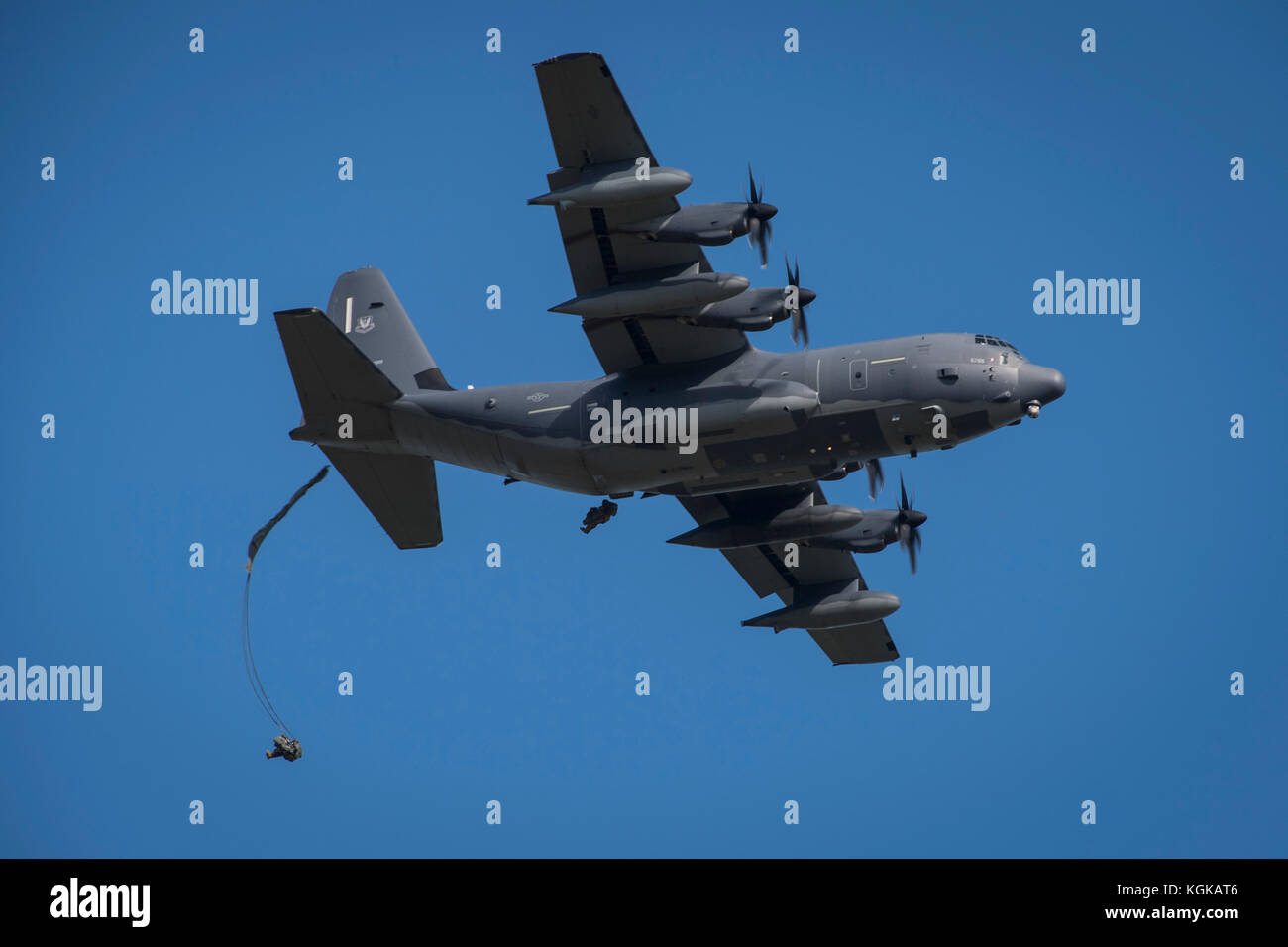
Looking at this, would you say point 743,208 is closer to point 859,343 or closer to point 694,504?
point 859,343

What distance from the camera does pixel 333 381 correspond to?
30.3 metres

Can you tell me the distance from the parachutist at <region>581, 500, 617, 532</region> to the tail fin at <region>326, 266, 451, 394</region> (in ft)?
13.7

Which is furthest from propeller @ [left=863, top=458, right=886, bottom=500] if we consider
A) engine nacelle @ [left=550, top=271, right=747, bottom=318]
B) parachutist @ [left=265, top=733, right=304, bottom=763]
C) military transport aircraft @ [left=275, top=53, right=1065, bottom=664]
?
parachutist @ [left=265, top=733, right=304, bottom=763]

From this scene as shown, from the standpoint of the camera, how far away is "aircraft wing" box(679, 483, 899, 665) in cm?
3347

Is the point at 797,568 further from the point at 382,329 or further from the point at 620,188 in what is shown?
the point at 620,188

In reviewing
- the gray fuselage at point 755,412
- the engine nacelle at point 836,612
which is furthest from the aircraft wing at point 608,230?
the engine nacelle at point 836,612

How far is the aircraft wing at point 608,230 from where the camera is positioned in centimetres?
2670

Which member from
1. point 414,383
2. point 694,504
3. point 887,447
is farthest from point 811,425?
point 414,383

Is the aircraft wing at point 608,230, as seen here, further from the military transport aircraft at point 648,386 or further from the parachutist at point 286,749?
the parachutist at point 286,749

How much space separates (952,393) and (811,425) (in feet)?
8.85

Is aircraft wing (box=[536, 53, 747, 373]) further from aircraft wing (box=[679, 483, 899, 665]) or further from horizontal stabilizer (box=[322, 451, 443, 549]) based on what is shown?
horizontal stabilizer (box=[322, 451, 443, 549])

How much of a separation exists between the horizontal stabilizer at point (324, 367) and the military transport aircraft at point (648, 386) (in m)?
0.03

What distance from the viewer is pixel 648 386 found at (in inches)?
1172

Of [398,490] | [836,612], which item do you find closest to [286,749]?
[398,490]
